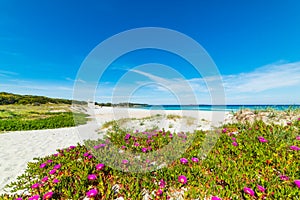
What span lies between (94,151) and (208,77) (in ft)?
14.4

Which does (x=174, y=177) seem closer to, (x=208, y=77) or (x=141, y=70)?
(x=208, y=77)

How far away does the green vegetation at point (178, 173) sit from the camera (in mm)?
2488

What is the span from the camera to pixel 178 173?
9.77 ft

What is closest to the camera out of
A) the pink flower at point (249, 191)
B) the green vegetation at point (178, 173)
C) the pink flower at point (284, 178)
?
the pink flower at point (249, 191)

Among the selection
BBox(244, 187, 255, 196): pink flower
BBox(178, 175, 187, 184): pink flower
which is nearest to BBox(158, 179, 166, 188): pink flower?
BBox(178, 175, 187, 184): pink flower

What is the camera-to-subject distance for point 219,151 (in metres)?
3.97

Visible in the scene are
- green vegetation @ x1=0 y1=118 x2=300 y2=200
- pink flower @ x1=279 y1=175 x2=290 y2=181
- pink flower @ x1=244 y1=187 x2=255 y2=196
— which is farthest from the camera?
pink flower @ x1=279 y1=175 x2=290 y2=181

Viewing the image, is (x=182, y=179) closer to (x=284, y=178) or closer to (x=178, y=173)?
(x=178, y=173)

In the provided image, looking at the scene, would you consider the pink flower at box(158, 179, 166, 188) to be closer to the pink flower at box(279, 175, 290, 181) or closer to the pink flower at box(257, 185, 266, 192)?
the pink flower at box(257, 185, 266, 192)

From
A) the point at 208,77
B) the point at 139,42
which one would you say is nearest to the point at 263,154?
the point at 208,77

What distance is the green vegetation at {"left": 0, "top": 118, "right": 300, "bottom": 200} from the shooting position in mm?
2488

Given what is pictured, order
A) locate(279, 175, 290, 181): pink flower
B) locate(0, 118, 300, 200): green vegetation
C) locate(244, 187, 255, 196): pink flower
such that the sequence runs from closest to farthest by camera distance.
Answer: locate(244, 187, 255, 196): pink flower
locate(0, 118, 300, 200): green vegetation
locate(279, 175, 290, 181): pink flower

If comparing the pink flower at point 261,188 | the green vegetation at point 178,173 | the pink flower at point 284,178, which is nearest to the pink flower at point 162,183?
the green vegetation at point 178,173

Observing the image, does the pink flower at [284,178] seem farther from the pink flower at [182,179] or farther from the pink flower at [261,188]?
the pink flower at [182,179]
